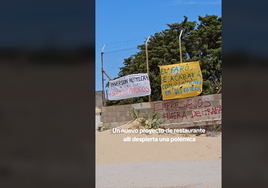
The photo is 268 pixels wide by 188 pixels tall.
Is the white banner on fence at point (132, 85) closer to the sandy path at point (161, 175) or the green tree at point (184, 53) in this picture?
the green tree at point (184, 53)

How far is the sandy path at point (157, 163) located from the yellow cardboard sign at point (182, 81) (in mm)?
1060

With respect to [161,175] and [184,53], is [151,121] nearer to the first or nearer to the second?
[184,53]

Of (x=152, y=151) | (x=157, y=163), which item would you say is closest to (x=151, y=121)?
(x=152, y=151)

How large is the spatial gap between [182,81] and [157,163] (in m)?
2.46

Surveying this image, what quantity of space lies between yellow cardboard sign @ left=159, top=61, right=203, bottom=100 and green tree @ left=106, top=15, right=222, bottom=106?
0.19 m

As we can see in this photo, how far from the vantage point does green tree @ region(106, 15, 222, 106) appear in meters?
7.50

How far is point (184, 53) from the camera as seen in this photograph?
765cm

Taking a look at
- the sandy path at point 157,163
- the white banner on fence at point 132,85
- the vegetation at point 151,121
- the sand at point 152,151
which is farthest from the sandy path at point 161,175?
the white banner on fence at point 132,85

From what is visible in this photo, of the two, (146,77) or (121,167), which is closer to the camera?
(121,167)
